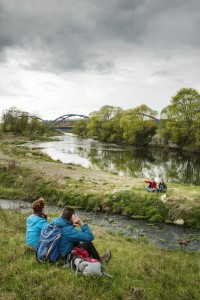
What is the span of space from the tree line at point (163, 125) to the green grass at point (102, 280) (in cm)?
4915

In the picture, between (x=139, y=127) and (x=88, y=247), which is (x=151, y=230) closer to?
(x=88, y=247)

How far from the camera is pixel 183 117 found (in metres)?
58.3

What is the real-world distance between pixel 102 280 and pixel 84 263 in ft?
1.66

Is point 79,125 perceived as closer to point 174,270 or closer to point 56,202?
point 56,202

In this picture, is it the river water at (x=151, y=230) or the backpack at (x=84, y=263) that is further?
the river water at (x=151, y=230)

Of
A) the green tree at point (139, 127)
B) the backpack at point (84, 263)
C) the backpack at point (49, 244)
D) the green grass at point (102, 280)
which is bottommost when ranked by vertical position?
the green grass at point (102, 280)

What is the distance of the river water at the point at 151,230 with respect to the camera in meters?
11.4

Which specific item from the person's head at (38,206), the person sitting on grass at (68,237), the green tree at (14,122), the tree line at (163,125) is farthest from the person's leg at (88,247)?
the green tree at (14,122)

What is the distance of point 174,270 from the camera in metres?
6.41

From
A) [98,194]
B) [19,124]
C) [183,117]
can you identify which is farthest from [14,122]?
[98,194]

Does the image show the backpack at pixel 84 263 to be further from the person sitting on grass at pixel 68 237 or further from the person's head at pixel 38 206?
the person's head at pixel 38 206

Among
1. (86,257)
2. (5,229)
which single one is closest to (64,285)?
(86,257)

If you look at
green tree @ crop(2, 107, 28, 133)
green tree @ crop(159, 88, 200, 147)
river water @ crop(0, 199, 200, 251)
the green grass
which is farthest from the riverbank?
green tree @ crop(2, 107, 28, 133)

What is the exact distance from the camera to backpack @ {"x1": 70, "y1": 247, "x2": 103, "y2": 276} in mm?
5375
